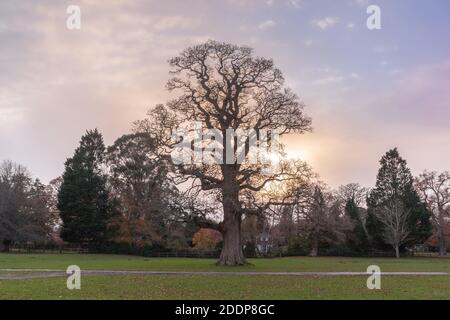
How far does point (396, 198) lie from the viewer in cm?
7575

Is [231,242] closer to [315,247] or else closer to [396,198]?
[315,247]

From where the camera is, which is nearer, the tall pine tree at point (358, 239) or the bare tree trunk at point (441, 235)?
the tall pine tree at point (358, 239)

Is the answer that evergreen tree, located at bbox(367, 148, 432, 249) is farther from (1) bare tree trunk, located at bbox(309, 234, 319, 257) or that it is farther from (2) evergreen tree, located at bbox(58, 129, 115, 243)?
(2) evergreen tree, located at bbox(58, 129, 115, 243)

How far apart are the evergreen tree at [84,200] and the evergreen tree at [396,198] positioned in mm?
40308

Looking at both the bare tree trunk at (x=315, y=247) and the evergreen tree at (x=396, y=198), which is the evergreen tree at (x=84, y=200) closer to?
the bare tree trunk at (x=315, y=247)

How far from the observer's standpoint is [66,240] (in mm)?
71812

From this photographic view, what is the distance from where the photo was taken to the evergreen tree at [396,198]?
74312 millimetres

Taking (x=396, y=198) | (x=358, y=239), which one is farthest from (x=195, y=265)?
(x=396, y=198)

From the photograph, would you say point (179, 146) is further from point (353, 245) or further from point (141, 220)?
point (353, 245)

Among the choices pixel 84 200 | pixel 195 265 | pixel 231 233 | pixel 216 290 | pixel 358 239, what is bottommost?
pixel 358 239

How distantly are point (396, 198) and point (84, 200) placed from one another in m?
47.6

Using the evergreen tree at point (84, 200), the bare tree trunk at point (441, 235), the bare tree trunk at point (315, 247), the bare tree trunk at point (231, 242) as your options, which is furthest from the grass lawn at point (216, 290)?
the bare tree trunk at point (441, 235)

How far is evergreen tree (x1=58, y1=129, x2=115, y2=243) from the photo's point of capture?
70062 mm
